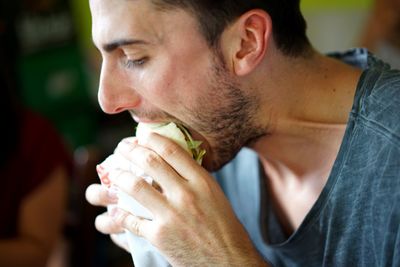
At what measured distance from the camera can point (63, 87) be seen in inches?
120

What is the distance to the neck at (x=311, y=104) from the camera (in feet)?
3.99

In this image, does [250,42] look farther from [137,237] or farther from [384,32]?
[384,32]

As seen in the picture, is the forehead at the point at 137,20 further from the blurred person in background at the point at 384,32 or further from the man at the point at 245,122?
the blurred person in background at the point at 384,32

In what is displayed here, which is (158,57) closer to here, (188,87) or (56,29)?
(188,87)

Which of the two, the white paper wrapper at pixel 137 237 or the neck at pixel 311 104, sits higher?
the neck at pixel 311 104

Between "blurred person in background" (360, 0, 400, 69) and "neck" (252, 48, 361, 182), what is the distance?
56.8 inches

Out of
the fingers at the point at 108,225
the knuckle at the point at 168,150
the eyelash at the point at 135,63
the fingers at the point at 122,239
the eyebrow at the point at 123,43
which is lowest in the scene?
the fingers at the point at 122,239

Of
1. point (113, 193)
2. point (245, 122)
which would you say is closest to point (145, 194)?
point (113, 193)

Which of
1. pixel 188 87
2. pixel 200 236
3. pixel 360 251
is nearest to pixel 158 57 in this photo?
pixel 188 87

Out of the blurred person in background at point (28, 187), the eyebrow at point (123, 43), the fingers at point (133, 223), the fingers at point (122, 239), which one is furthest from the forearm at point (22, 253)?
the eyebrow at point (123, 43)

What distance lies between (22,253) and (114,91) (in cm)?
78

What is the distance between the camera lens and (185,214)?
1130mm

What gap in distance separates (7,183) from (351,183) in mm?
1064

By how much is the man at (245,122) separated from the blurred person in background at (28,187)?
1.81 feet
